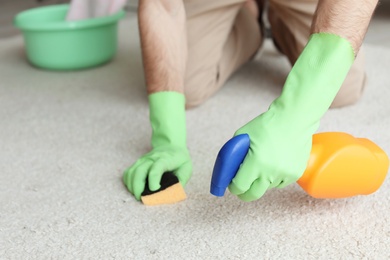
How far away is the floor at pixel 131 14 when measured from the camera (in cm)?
184

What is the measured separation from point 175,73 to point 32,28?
0.71 m

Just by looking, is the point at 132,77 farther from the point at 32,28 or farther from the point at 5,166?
the point at 5,166

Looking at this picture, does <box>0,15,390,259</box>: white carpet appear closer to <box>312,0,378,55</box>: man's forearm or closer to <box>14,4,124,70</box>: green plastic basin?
<box>14,4,124,70</box>: green plastic basin

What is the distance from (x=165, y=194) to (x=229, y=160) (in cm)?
21

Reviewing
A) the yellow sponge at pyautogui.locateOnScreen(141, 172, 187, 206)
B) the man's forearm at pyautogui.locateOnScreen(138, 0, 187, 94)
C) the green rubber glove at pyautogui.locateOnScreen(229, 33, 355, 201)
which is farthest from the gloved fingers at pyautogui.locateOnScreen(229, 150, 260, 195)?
the man's forearm at pyautogui.locateOnScreen(138, 0, 187, 94)

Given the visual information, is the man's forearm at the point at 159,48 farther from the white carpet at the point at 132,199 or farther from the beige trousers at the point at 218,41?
the beige trousers at the point at 218,41

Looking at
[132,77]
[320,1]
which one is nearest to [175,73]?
[320,1]

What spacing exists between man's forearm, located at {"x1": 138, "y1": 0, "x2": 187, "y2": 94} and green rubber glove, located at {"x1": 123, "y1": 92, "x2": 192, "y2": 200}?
0.08 feet

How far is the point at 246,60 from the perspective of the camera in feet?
4.83

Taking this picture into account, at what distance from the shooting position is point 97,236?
778 millimetres

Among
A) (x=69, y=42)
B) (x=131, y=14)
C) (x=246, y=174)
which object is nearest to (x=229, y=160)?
(x=246, y=174)

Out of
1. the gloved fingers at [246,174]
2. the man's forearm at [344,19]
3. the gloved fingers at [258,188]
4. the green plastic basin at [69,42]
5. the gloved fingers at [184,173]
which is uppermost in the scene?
the man's forearm at [344,19]

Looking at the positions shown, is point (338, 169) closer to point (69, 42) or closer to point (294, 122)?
point (294, 122)

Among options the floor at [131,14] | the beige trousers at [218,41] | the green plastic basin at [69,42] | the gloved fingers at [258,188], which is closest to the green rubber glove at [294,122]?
the gloved fingers at [258,188]
